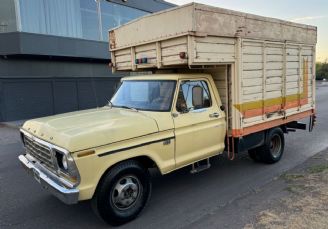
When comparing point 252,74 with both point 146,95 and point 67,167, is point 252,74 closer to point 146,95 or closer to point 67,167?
point 146,95

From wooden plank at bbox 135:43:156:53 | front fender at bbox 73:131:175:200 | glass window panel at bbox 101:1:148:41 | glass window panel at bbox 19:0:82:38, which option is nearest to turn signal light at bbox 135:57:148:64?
wooden plank at bbox 135:43:156:53

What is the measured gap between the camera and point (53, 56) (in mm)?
16188

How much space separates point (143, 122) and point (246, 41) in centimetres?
266

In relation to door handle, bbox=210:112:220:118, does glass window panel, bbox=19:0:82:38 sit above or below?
above

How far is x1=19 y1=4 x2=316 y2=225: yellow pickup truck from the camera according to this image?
13.1 feet

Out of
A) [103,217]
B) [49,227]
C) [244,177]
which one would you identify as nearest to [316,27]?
[244,177]

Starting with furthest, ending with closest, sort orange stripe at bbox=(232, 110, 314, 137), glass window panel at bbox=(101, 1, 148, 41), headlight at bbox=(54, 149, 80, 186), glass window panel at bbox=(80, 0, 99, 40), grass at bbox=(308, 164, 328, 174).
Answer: glass window panel at bbox=(101, 1, 148, 41), glass window panel at bbox=(80, 0, 99, 40), grass at bbox=(308, 164, 328, 174), orange stripe at bbox=(232, 110, 314, 137), headlight at bbox=(54, 149, 80, 186)

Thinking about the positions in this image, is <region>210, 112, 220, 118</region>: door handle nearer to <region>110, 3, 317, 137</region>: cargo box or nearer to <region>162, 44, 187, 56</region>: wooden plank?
<region>110, 3, 317, 137</region>: cargo box

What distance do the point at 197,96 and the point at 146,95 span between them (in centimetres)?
87

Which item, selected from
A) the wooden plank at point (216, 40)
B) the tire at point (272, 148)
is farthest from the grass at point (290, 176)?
the wooden plank at point (216, 40)

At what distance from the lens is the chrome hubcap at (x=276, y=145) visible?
274 inches

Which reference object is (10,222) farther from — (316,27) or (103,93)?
(103,93)

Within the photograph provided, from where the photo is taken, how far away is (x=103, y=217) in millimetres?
4121

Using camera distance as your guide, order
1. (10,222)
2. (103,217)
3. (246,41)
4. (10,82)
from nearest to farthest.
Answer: (103,217), (10,222), (246,41), (10,82)
